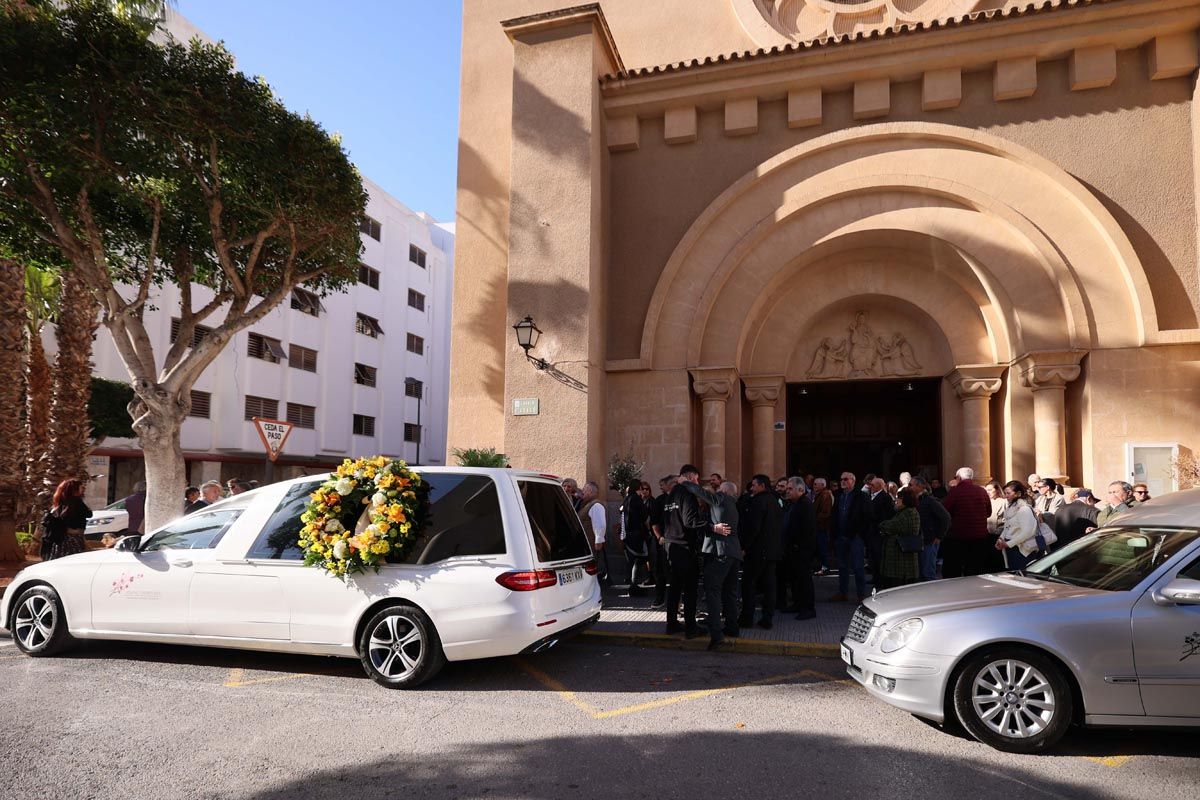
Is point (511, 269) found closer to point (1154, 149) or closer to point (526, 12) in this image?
point (526, 12)

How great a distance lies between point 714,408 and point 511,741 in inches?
340

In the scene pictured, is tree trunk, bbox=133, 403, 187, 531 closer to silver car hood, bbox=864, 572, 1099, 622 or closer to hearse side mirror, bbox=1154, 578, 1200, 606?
silver car hood, bbox=864, 572, 1099, 622

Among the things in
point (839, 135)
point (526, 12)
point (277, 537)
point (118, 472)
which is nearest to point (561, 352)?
point (839, 135)

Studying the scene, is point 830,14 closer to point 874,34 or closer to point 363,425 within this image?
point 874,34

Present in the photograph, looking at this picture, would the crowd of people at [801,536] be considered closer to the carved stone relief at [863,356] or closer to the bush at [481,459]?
the bush at [481,459]

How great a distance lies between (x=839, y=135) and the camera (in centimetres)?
1243

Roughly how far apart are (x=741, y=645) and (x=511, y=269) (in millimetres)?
7835

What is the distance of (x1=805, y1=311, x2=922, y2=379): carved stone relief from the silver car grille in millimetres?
8814

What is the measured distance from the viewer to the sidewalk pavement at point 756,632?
723cm

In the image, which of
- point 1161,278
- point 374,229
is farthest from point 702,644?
point 374,229

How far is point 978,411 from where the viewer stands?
12.6m

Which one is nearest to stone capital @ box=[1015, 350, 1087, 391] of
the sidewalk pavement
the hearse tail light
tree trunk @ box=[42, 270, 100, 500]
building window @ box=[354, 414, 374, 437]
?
the sidewalk pavement

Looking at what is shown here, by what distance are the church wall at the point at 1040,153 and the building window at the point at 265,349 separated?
22.6m

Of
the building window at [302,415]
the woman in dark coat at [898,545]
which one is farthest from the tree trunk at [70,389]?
the building window at [302,415]
